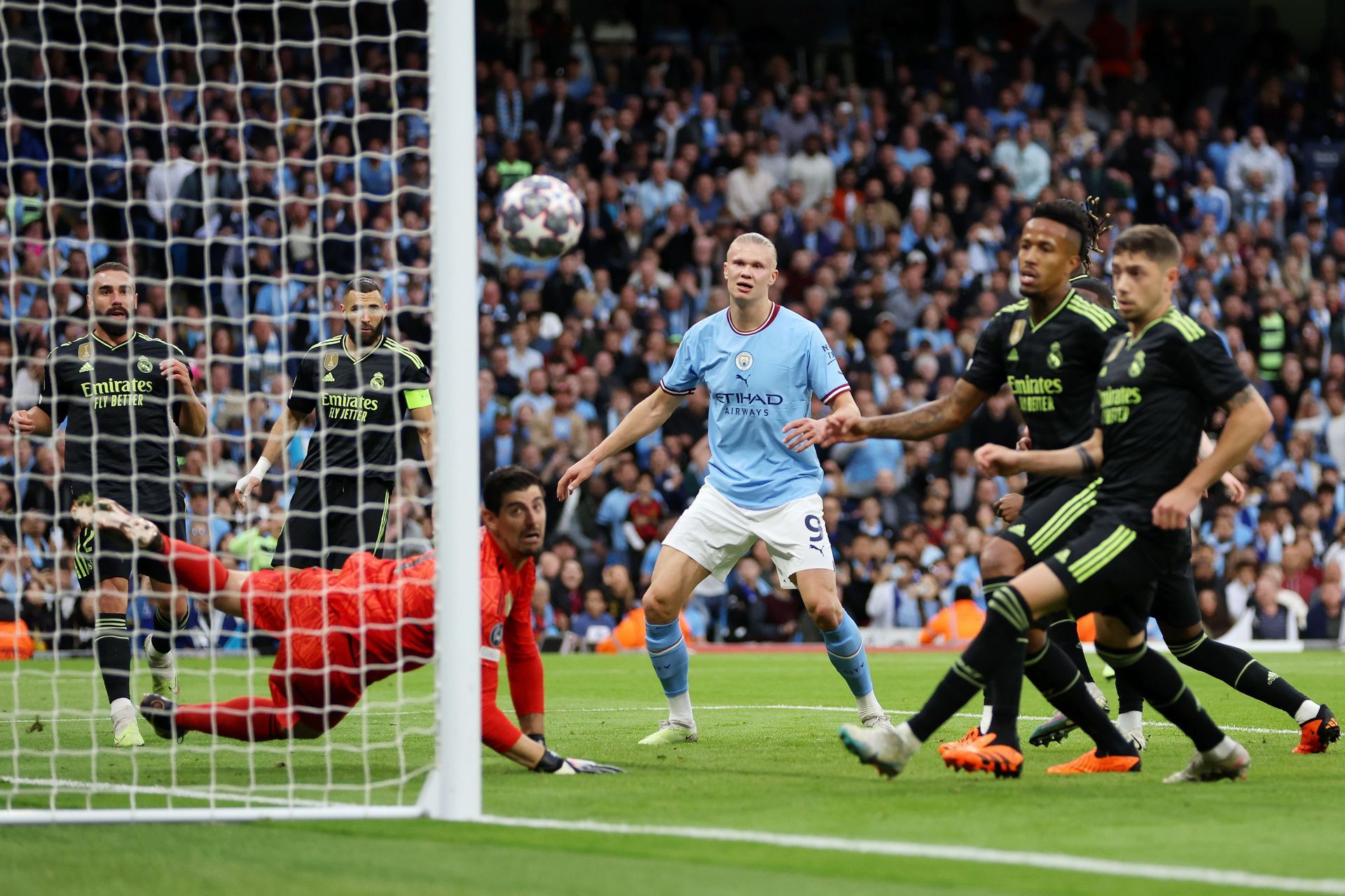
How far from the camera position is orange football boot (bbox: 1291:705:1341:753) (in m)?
7.87

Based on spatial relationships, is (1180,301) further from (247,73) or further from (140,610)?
(140,610)

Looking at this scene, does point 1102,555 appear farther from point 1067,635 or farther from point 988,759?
point 1067,635

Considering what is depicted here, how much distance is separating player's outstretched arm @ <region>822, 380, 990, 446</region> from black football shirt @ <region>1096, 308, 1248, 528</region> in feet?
2.26

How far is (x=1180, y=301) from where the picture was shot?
870 inches

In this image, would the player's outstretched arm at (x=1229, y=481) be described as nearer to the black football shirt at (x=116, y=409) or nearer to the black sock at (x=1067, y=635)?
the black sock at (x=1067, y=635)

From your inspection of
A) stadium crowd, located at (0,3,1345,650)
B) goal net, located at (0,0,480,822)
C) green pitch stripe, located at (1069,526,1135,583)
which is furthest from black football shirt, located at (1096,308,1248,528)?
stadium crowd, located at (0,3,1345,650)

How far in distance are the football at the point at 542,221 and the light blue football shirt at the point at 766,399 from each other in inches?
64.2

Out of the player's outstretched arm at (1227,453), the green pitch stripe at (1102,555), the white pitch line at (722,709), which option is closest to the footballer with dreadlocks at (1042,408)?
the green pitch stripe at (1102,555)

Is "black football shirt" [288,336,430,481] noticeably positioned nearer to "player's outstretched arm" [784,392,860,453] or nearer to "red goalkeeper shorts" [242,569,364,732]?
"red goalkeeper shorts" [242,569,364,732]

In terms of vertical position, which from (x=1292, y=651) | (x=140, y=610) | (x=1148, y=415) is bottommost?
(x=1292, y=651)

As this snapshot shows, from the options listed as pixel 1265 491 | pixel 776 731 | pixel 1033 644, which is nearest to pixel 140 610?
pixel 776 731

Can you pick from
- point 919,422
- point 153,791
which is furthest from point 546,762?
point 919,422

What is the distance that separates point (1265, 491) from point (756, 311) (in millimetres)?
13055

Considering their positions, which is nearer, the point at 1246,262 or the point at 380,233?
the point at 380,233
